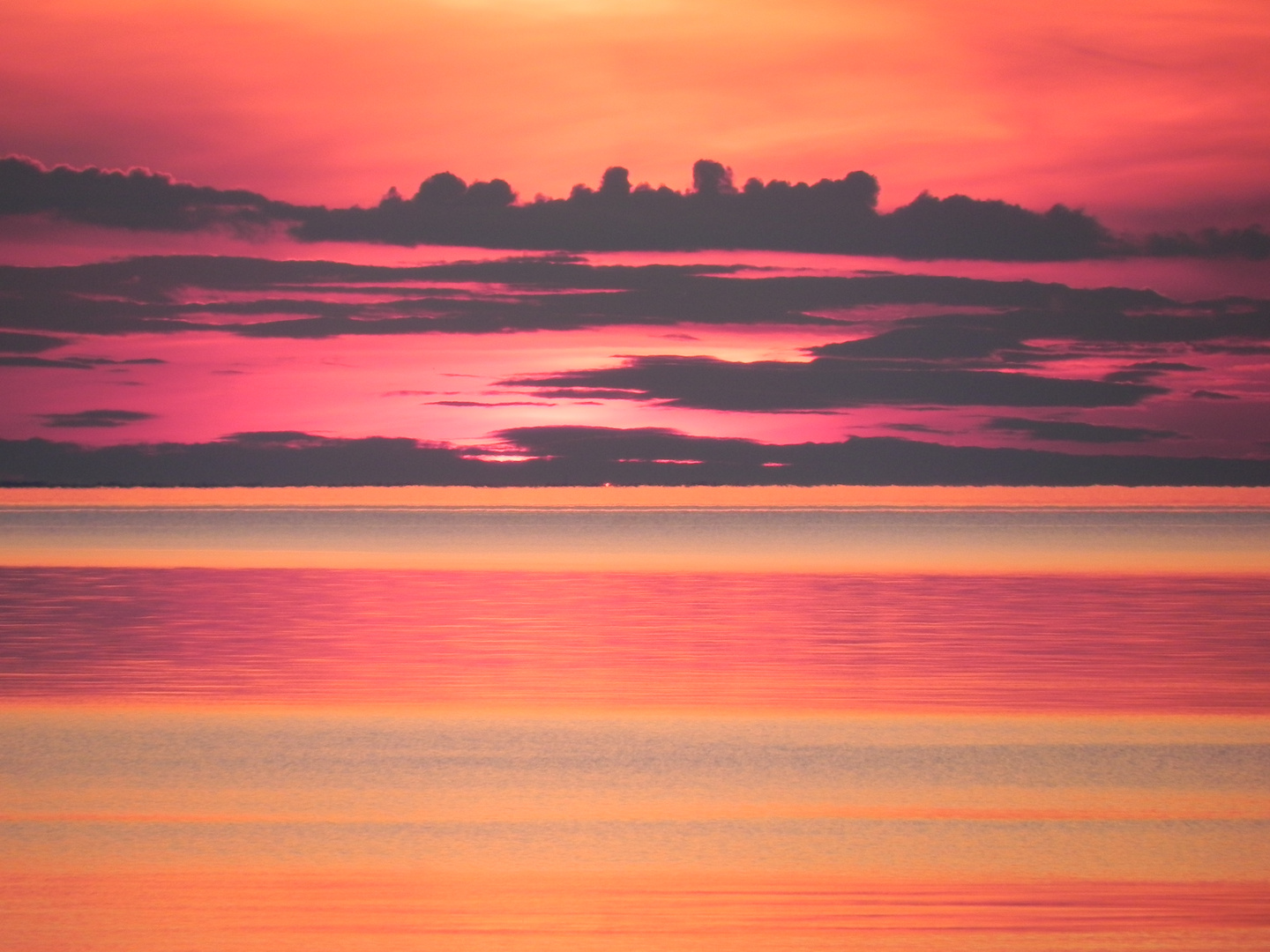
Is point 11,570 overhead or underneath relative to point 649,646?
underneath

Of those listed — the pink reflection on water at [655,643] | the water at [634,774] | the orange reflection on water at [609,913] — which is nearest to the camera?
the orange reflection on water at [609,913]

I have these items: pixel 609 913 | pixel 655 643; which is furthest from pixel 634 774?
pixel 655 643

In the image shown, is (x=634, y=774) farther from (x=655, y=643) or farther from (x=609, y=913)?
(x=655, y=643)

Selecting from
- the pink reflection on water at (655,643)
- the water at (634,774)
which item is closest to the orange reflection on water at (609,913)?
the water at (634,774)

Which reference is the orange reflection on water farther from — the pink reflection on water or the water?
the pink reflection on water

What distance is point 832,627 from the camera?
1634 cm

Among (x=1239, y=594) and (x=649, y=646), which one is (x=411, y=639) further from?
(x=1239, y=594)

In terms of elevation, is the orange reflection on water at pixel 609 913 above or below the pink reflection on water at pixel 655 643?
above

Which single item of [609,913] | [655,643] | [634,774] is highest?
[609,913]

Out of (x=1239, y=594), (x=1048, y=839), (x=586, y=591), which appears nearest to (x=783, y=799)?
(x=1048, y=839)

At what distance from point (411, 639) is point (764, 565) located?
13.6 metres

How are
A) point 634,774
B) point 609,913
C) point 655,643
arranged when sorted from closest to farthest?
point 609,913
point 634,774
point 655,643

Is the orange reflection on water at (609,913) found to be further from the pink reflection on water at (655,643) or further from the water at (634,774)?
the pink reflection on water at (655,643)

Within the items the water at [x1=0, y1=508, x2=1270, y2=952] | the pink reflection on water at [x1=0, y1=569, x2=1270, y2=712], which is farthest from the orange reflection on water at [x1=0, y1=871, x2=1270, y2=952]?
the pink reflection on water at [x1=0, y1=569, x2=1270, y2=712]
